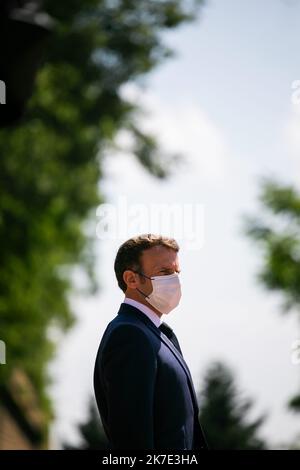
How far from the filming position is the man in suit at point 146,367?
Result: 141 inches

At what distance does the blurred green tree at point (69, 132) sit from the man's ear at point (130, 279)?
19255 mm

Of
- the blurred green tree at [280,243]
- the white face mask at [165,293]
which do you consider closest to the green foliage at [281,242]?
the blurred green tree at [280,243]

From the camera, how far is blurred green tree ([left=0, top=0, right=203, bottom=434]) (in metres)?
23.8

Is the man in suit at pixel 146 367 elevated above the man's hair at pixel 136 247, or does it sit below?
below

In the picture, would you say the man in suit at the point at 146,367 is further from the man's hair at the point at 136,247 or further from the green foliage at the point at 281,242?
Result: the green foliage at the point at 281,242

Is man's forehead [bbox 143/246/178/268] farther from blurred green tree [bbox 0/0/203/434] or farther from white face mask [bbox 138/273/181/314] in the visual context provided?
blurred green tree [bbox 0/0/203/434]

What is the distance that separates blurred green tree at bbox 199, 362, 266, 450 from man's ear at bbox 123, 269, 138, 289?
946 inches

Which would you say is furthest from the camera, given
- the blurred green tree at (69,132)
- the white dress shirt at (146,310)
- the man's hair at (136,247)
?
the blurred green tree at (69,132)

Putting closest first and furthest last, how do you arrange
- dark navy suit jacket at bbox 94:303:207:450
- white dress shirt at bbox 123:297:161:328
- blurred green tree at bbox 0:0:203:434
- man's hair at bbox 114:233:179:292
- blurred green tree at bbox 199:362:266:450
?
dark navy suit jacket at bbox 94:303:207:450
man's hair at bbox 114:233:179:292
white dress shirt at bbox 123:297:161:328
blurred green tree at bbox 0:0:203:434
blurred green tree at bbox 199:362:266:450

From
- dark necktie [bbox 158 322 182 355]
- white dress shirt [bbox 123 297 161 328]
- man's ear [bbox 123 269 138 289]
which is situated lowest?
dark necktie [bbox 158 322 182 355]

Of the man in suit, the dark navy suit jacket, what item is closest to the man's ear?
the man in suit

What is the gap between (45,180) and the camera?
25.5 metres

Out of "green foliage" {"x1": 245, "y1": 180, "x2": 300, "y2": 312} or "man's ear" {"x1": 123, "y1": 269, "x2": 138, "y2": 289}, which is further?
"green foliage" {"x1": 245, "y1": 180, "x2": 300, "y2": 312}
